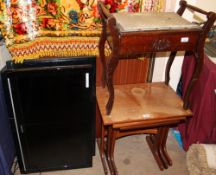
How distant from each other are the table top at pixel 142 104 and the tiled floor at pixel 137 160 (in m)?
0.54

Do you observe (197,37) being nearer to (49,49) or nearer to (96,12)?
(96,12)

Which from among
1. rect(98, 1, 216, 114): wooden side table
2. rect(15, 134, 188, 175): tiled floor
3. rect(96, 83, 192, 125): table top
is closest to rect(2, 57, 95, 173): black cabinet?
rect(15, 134, 188, 175): tiled floor

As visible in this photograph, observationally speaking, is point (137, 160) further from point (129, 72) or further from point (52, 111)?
point (52, 111)

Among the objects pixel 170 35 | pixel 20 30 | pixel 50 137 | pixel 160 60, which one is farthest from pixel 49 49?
pixel 160 60

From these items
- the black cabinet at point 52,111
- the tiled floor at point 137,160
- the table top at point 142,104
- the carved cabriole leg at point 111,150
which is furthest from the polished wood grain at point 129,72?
the tiled floor at point 137,160

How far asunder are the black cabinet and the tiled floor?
69 millimetres

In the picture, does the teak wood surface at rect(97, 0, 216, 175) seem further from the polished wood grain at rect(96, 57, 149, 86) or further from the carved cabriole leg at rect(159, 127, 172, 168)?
the polished wood grain at rect(96, 57, 149, 86)

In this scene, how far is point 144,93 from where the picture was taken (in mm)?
1690

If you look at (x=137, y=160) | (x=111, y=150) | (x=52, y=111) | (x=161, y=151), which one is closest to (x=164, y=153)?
(x=161, y=151)

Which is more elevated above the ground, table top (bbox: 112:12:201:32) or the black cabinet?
table top (bbox: 112:12:201:32)

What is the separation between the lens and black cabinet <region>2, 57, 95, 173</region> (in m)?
1.42

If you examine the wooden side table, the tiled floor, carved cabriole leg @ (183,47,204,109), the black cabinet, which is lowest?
the tiled floor

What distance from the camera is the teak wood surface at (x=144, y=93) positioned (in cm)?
122

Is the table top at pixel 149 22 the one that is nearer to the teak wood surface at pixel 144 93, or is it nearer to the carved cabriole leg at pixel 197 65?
the teak wood surface at pixel 144 93
